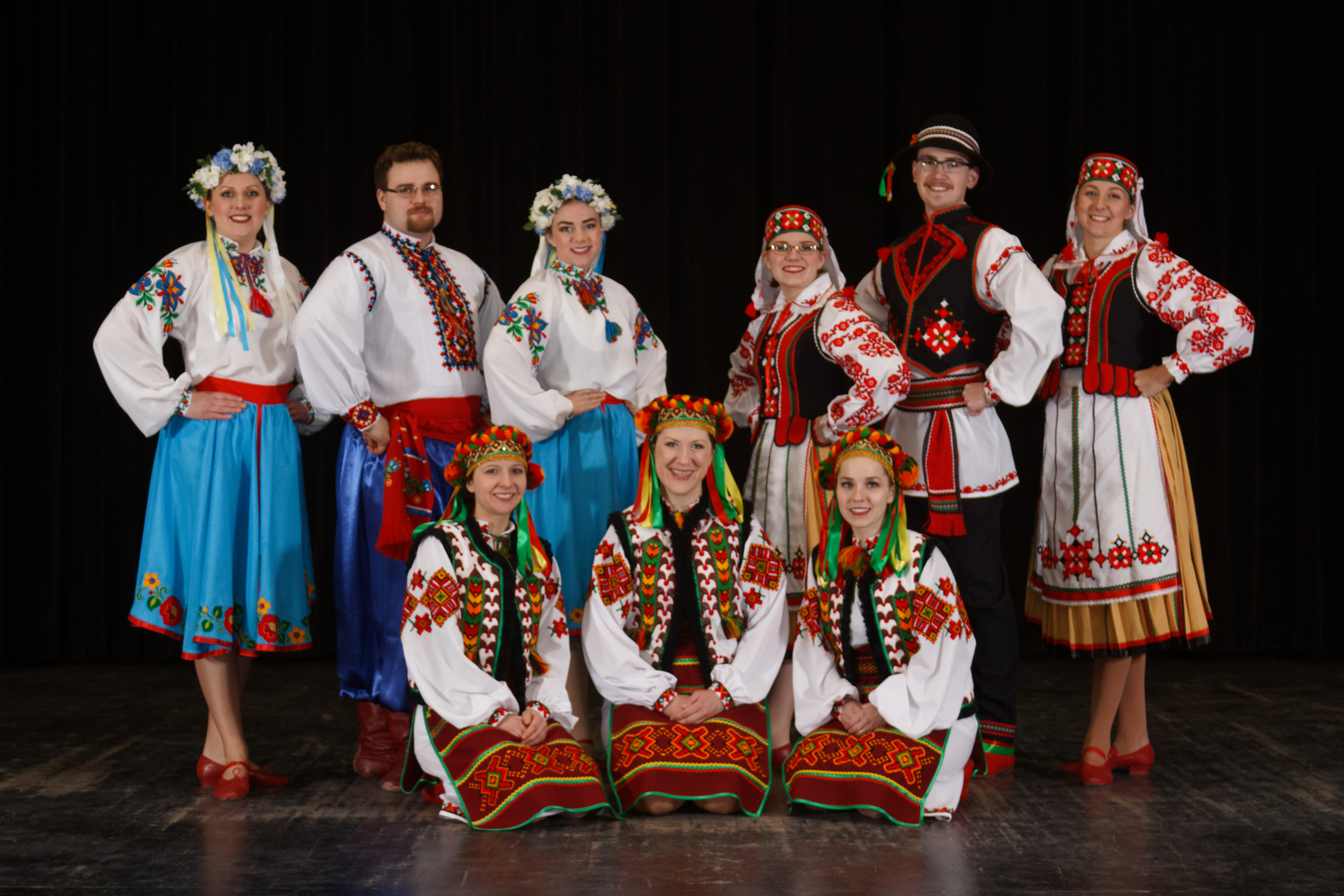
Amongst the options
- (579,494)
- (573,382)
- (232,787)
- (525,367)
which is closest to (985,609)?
(579,494)

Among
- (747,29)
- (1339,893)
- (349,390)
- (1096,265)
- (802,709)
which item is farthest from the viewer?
(747,29)

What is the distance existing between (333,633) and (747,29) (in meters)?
3.02

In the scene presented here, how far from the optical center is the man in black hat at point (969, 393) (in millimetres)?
3260

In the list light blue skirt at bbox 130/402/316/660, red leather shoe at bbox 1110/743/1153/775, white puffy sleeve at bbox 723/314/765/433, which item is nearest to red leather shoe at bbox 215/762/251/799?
light blue skirt at bbox 130/402/316/660

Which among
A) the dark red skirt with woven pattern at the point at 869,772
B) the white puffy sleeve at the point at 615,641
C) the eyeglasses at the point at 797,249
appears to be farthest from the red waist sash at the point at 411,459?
the dark red skirt with woven pattern at the point at 869,772

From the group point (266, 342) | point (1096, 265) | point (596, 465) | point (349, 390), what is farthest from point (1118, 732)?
point (266, 342)

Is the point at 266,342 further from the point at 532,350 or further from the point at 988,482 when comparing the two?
the point at 988,482

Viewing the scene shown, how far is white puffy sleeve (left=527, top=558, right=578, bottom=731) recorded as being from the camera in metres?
2.98

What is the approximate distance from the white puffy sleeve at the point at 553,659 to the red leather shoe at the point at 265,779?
29.3 inches

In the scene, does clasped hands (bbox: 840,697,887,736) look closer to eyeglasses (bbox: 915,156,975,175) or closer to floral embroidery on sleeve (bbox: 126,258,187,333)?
eyeglasses (bbox: 915,156,975,175)

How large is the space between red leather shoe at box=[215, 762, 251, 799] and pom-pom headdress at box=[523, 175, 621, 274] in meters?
1.54

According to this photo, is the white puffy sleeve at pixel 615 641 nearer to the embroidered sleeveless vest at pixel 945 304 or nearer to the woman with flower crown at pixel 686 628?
the woman with flower crown at pixel 686 628

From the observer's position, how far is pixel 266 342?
10.6ft

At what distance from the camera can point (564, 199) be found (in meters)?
3.39
